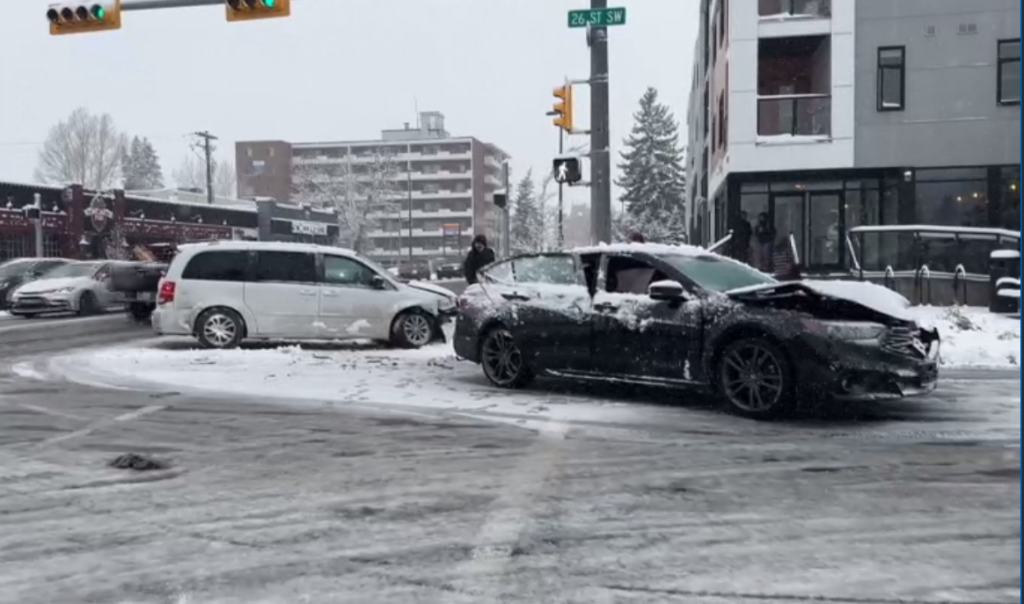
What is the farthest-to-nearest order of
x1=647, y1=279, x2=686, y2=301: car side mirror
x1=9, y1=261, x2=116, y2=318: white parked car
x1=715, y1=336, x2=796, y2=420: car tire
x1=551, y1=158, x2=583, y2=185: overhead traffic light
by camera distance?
x1=9, y1=261, x2=116, y2=318: white parked car
x1=551, y1=158, x2=583, y2=185: overhead traffic light
x1=647, y1=279, x2=686, y2=301: car side mirror
x1=715, y1=336, x2=796, y2=420: car tire

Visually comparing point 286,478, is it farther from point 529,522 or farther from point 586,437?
point 586,437

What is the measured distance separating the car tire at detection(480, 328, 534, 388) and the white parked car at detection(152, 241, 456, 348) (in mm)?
4094

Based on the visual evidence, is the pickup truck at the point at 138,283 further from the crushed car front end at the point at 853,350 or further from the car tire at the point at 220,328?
the crushed car front end at the point at 853,350

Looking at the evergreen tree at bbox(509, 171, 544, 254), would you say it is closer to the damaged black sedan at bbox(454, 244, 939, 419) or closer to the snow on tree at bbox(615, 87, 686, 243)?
the snow on tree at bbox(615, 87, 686, 243)

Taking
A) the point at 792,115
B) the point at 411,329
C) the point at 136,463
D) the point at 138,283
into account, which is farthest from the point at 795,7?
the point at 136,463

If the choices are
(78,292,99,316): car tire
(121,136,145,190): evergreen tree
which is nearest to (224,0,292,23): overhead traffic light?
(78,292,99,316): car tire

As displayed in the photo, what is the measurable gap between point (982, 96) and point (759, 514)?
2082 cm

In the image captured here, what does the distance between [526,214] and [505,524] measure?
87.1 m

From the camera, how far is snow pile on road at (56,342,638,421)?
9055 millimetres

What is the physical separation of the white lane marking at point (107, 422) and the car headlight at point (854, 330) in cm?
A: 592

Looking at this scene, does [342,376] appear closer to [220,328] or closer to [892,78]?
[220,328]

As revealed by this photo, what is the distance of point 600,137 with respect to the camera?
14.1m

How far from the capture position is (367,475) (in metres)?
6.20

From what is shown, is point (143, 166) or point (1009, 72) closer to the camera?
point (1009, 72)
